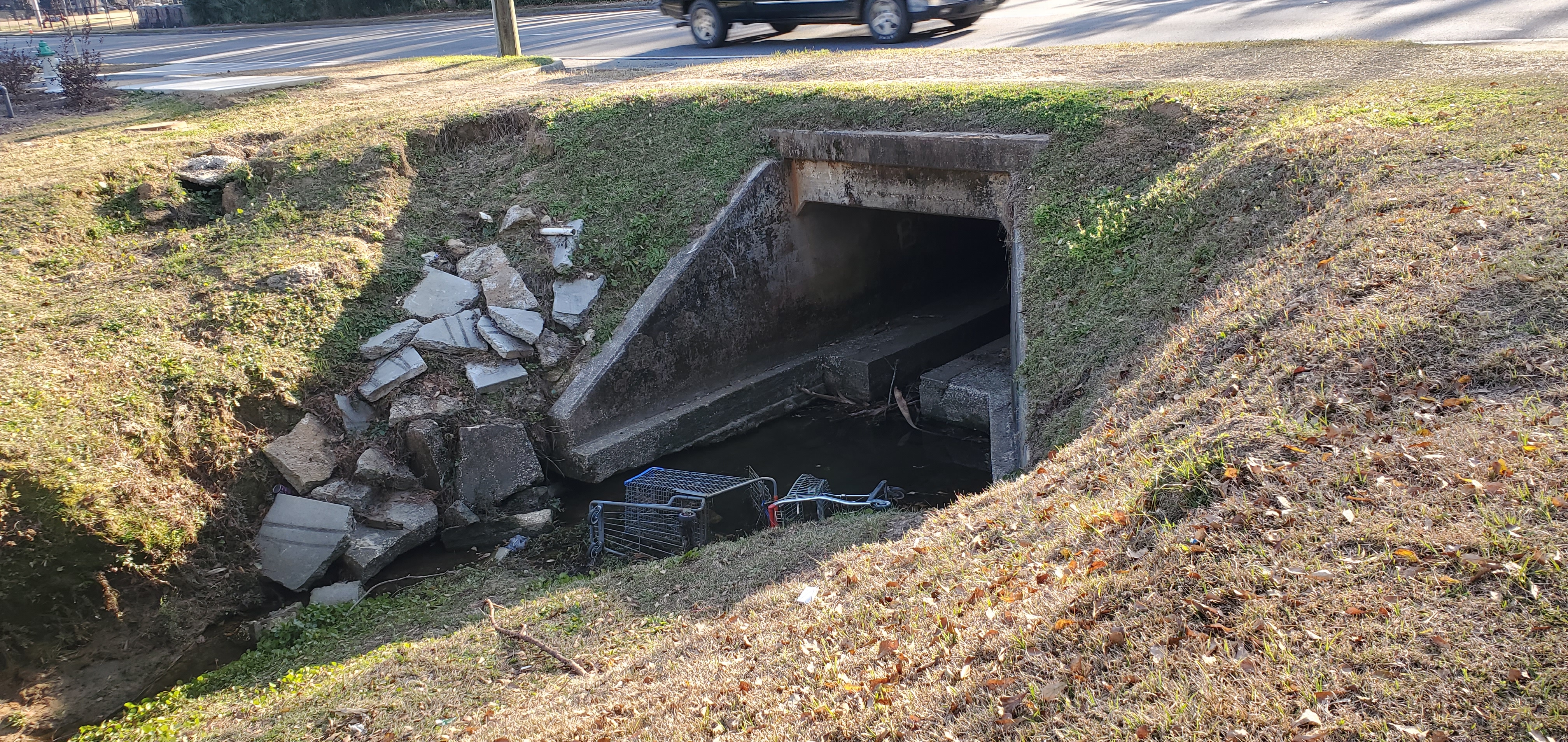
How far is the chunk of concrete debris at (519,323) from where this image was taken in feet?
31.6

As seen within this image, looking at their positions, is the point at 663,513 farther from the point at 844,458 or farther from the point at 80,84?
the point at 80,84

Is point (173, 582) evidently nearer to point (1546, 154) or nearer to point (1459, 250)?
point (1459, 250)

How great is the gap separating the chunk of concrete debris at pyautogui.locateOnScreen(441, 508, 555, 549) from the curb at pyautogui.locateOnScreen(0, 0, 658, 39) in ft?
58.8

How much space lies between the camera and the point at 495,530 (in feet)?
28.1

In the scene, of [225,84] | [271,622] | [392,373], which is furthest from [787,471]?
[225,84]

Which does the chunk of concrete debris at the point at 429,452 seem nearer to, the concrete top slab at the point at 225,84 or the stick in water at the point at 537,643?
the stick in water at the point at 537,643

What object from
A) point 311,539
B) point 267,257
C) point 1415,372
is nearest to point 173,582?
point 311,539

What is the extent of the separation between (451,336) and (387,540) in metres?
2.31

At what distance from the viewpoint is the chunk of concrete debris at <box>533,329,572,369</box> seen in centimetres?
966

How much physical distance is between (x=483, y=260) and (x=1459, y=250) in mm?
8829

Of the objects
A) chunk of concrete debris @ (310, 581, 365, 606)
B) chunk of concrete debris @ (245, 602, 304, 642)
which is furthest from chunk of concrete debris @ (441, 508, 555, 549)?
chunk of concrete debris @ (245, 602, 304, 642)

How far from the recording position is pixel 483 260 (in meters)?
10.3

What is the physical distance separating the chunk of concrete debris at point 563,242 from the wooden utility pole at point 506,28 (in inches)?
270

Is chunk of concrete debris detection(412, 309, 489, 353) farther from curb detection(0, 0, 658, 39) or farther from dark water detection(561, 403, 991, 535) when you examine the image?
curb detection(0, 0, 658, 39)
